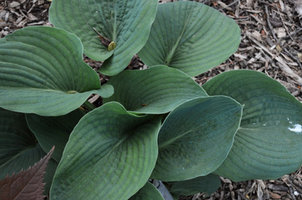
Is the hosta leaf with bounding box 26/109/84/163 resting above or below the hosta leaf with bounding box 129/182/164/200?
above

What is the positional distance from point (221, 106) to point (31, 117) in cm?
72

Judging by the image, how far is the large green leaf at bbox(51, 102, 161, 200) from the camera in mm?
855

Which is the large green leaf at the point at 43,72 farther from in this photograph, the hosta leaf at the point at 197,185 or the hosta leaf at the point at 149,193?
the hosta leaf at the point at 197,185

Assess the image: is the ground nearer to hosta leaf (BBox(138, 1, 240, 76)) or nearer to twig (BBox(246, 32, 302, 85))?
twig (BBox(246, 32, 302, 85))

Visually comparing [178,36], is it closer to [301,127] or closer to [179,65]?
[179,65]

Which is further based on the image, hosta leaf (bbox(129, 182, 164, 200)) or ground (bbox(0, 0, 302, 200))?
ground (bbox(0, 0, 302, 200))

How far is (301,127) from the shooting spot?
3.58 ft

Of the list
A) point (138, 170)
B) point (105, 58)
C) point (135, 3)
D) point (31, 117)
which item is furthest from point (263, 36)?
point (31, 117)

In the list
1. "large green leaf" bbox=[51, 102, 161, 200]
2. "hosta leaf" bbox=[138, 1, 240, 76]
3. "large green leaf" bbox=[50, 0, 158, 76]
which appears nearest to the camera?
"large green leaf" bbox=[51, 102, 161, 200]

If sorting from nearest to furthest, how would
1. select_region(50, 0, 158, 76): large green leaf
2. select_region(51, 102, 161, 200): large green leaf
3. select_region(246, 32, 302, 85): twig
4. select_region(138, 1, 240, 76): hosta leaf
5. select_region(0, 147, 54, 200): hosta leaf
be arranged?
select_region(0, 147, 54, 200): hosta leaf < select_region(51, 102, 161, 200): large green leaf < select_region(50, 0, 158, 76): large green leaf < select_region(138, 1, 240, 76): hosta leaf < select_region(246, 32, 302, 85): twig

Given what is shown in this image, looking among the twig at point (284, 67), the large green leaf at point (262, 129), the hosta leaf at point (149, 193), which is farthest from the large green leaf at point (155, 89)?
the twig at point (284, 67)

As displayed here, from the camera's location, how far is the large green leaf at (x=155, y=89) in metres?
0.96

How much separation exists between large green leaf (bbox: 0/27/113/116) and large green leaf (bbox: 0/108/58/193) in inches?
10.0

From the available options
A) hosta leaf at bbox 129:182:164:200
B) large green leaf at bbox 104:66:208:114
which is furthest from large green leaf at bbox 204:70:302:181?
hosta leaf at bbox 129:182:164:200
